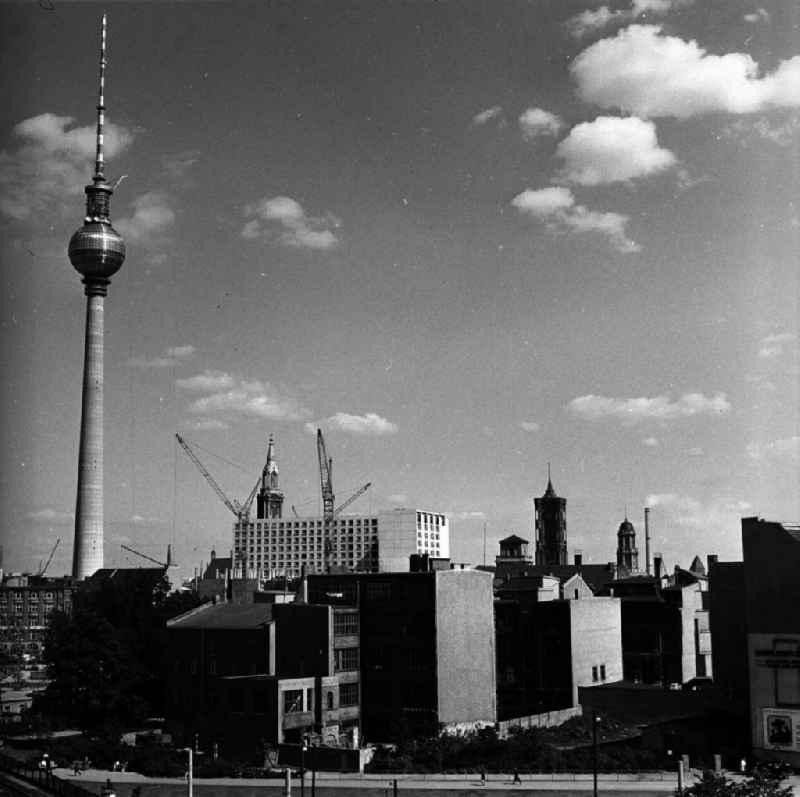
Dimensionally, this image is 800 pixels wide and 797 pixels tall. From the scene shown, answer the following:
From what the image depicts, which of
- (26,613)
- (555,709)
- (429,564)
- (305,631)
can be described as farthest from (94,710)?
(26,613)

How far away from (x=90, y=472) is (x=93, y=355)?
1718 cm

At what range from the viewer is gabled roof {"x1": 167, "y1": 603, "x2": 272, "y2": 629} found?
74.6 metres

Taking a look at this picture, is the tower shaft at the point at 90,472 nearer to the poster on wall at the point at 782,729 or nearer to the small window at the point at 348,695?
the small window at the point at 348,695

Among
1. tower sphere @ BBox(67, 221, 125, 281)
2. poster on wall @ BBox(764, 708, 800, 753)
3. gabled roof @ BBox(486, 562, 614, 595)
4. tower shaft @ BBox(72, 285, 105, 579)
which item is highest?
tower sphere @ BBox(67, 221, 125, 281)

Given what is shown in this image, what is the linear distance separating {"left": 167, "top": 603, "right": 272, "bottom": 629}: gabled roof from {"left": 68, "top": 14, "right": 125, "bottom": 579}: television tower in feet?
288

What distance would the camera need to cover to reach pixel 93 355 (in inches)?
6506

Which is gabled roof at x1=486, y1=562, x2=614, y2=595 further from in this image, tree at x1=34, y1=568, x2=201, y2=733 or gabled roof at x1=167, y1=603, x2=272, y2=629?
gabled roof at x1=167, y1=603, x2=272, y2=629

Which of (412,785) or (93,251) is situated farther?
(93,251)

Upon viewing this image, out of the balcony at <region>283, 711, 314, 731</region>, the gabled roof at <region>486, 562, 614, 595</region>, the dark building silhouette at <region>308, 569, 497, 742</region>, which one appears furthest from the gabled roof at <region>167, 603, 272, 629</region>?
the gabled roof at <region>486, 562, 614, 595</region>

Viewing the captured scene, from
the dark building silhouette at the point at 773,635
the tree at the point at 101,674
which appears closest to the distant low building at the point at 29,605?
the tree at the point at 101,674

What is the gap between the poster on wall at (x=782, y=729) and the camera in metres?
62.1

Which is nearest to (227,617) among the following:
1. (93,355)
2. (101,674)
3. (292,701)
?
(101,674)

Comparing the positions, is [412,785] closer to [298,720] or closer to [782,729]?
[298,720]

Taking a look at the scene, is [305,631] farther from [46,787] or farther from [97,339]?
[97,339]
